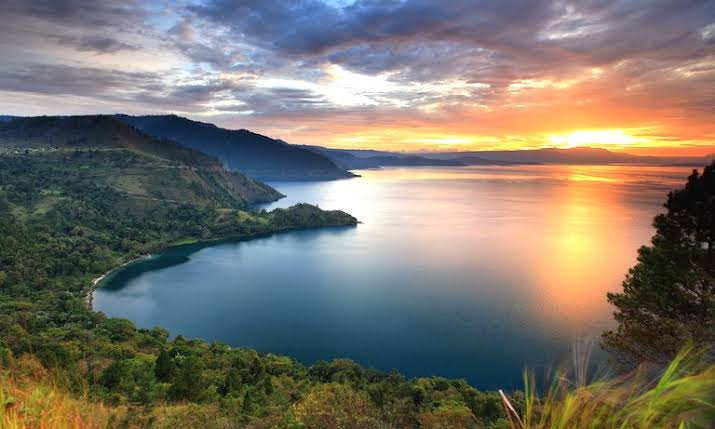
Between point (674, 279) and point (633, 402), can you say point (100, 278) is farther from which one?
point (633, 402)

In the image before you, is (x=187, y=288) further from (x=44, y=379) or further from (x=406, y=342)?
(x=44, y=379)

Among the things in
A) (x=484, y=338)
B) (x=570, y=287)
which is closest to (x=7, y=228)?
(x=484, y=338)

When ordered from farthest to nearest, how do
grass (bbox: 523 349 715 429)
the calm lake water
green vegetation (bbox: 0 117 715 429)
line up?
the calm lake water < green vegetation (bbox: 0 117 715 429) < grass (bbox: 523 349 715 429)

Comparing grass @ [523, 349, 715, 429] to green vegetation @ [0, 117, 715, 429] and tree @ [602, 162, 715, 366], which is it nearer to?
green vegetation @ [0, 117, 715, 429]

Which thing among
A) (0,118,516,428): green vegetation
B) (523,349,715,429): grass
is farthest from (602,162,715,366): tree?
(523,349,715,429): grass

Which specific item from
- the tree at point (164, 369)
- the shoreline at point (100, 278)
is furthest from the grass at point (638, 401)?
the shoreline at point (100, 278)
